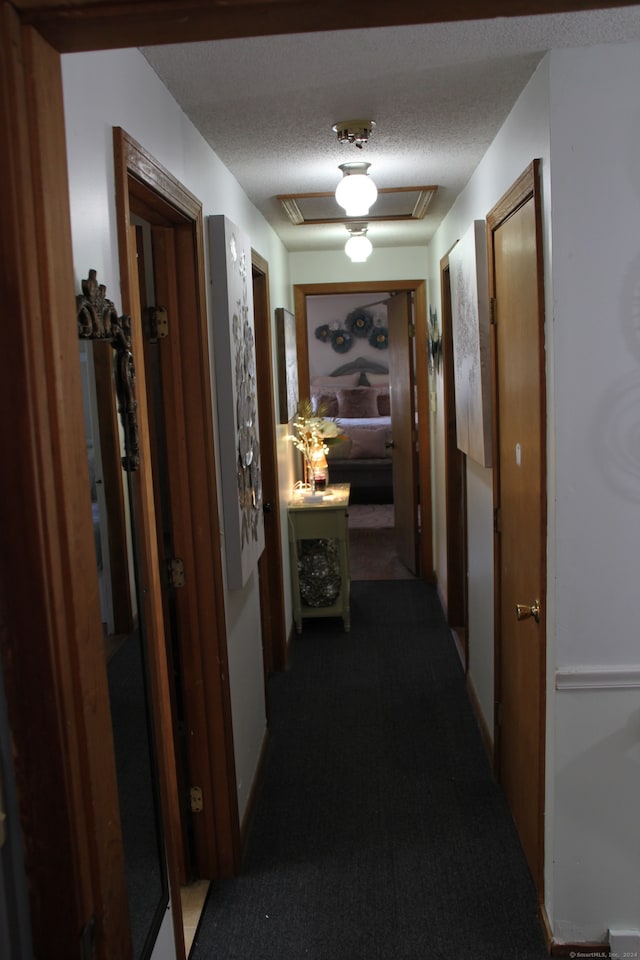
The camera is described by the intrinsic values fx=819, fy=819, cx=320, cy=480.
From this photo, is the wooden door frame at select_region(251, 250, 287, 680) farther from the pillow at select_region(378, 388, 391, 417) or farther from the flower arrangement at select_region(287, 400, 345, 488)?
the pillow at select_region(378, 388, 391, 417)

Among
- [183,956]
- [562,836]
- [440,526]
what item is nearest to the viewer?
[183,956]

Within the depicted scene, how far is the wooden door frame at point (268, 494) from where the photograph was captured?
3986 mm

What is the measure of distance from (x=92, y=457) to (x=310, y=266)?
14.4ft

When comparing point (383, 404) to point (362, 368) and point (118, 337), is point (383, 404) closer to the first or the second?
point (362, 368)

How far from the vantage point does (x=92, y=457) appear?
4.66 ft

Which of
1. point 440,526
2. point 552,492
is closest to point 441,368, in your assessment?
point 440,526

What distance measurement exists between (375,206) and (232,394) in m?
1.77

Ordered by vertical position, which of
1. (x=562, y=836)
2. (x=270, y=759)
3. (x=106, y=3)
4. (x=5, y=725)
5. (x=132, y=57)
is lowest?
(x=270, y=759)

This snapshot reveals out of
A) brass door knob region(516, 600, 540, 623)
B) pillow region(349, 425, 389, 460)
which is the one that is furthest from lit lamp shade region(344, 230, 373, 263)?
pillow region(349, 425, 389, 460)

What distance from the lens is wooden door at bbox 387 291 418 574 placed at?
229 inches

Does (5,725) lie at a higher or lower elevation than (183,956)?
higher

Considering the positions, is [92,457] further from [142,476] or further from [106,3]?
[106,3]

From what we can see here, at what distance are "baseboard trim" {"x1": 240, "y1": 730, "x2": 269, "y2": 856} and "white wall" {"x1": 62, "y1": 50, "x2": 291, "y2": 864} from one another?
0.14ft

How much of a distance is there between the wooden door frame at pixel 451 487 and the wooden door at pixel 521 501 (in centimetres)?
143
